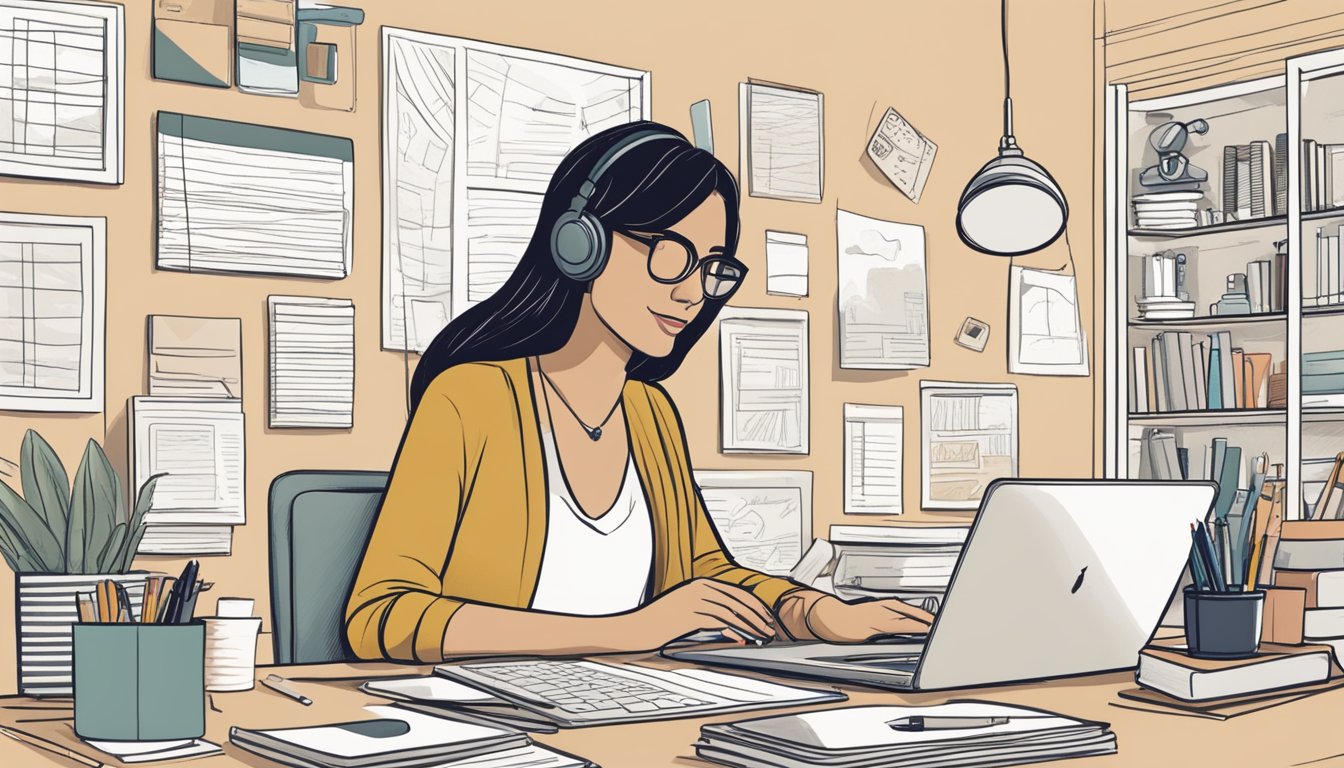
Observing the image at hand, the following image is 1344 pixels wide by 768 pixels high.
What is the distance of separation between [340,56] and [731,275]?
3.70 feet

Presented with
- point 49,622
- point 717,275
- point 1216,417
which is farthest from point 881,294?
point 49,622

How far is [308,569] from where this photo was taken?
2.02m

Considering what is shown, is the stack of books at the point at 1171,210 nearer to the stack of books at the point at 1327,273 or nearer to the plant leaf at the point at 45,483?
the stack of books at the point at 1327,273

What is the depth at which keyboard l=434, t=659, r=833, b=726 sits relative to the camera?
1305mm

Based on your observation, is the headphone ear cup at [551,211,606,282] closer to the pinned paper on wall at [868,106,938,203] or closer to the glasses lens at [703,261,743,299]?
the glasses lens at [703,261,743,299]

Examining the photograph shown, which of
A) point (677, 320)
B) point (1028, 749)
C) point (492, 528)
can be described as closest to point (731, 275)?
point (677, 320)

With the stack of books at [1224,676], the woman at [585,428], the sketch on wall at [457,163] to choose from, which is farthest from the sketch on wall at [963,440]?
the stack of books at [1224,676]

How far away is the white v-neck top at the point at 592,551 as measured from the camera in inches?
89.1

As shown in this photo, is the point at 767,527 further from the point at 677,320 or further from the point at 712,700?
the point at 712,700

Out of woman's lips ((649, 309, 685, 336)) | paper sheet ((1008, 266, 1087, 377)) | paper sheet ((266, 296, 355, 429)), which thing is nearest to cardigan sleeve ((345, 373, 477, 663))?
woman's lips ((649, 309, 685, 336))

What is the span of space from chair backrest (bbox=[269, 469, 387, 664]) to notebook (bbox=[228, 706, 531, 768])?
0.81 meters

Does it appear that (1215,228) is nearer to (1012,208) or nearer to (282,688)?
(1012,208)

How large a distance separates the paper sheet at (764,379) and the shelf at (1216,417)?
1.31 metres

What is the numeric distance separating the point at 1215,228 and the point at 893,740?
11.6 feet
